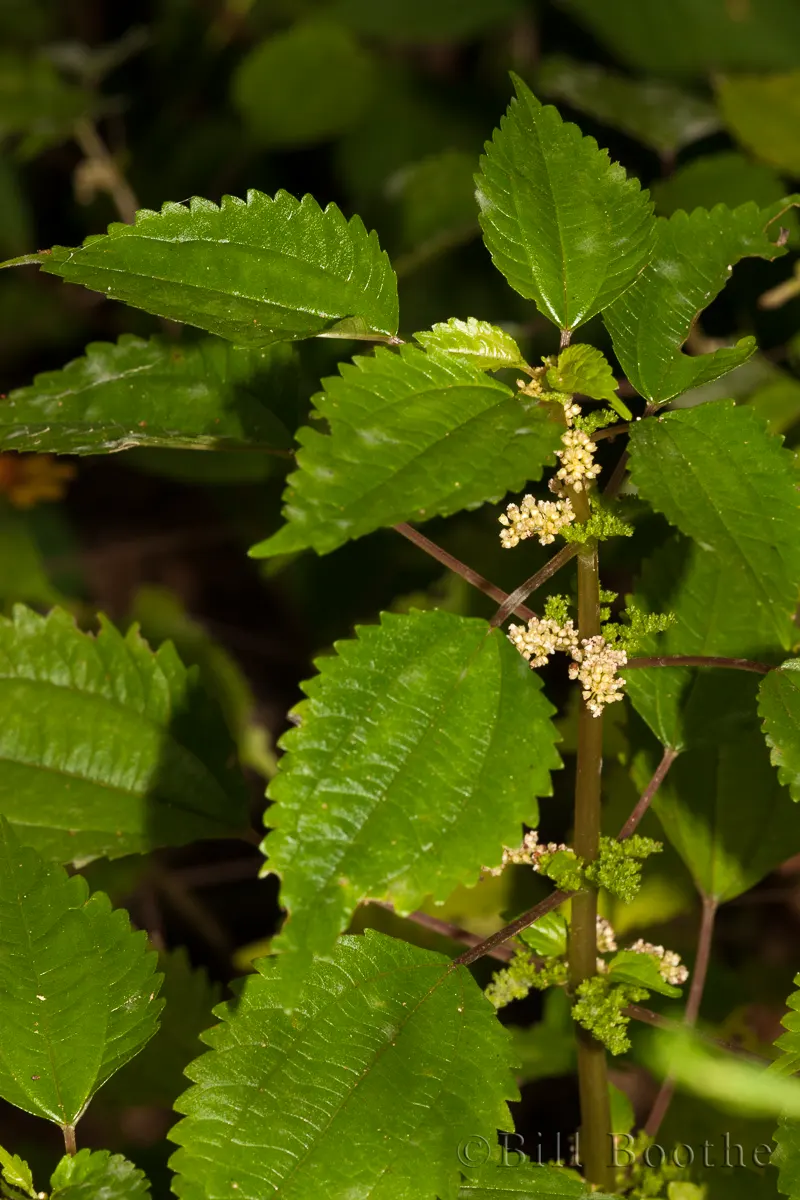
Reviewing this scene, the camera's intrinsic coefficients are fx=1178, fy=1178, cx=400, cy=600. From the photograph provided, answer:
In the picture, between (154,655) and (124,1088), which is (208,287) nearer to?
(154,655)

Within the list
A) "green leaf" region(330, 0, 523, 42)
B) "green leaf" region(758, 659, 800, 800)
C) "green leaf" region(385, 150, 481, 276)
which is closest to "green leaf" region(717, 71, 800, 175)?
"green leaf" region(385, 150, 481, 276)

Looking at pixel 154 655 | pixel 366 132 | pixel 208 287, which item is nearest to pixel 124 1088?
pixel 154 655

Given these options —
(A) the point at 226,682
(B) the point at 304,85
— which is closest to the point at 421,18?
(B) the point at 304,85

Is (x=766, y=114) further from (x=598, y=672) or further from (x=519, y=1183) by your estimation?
(x=519, y=1183)

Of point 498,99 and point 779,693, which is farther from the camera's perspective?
point 498,99

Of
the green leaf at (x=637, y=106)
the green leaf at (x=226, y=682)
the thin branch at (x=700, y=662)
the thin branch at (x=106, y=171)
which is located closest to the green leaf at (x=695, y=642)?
the thin branch at (x=700, y=662)

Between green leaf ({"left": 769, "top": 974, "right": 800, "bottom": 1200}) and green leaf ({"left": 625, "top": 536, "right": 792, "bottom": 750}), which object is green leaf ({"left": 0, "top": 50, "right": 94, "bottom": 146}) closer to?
green leaf ({"left": 625, "top": 536, "right": 792, "bottom": 750})
